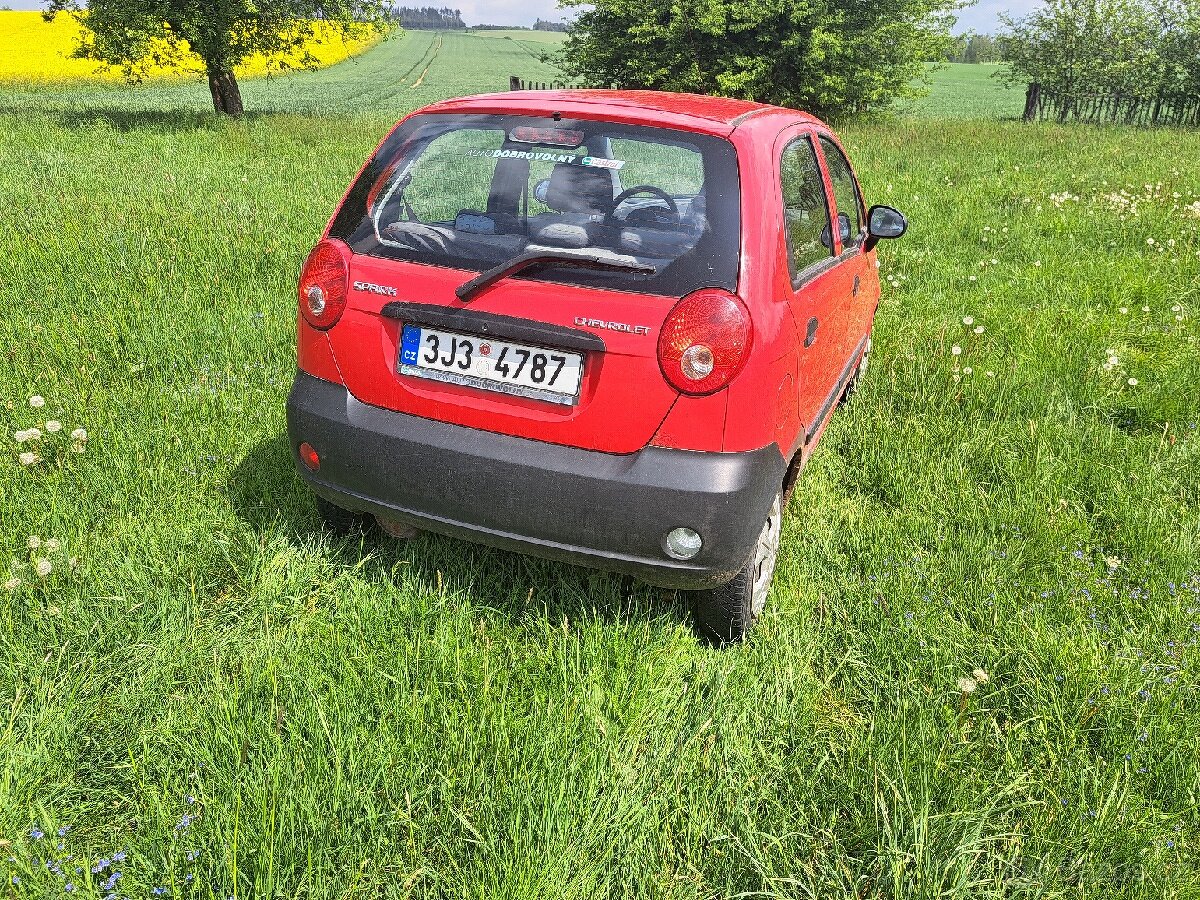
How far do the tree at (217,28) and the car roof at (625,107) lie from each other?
47.5ft

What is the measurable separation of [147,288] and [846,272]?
429 centimetres

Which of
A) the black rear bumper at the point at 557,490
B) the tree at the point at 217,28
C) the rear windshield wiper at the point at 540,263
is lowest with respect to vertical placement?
the black rear bumper at the point at 557,490

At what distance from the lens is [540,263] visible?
7.61ft

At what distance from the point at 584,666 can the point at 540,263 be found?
1182mm

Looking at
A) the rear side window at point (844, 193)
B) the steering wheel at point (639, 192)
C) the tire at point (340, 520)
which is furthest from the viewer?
the rear side window at point (844, 193)

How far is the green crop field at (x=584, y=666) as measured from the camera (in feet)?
6.04

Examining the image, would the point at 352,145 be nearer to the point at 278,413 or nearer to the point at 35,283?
the point at 35,283

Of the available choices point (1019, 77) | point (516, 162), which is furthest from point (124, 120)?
point (1019, 77)

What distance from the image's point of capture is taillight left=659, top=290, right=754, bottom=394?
2.17m

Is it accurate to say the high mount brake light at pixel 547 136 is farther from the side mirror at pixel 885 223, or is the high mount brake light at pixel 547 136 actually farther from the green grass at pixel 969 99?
the green grass at pixel 969 99

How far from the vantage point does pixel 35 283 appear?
518cm

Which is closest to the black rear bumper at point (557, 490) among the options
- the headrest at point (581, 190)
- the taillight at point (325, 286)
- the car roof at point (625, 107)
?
the taillight at point (325, 286)

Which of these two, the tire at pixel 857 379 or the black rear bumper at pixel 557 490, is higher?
the black rear bumper at pixel 557 490

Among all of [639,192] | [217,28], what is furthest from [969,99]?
[639,192]
